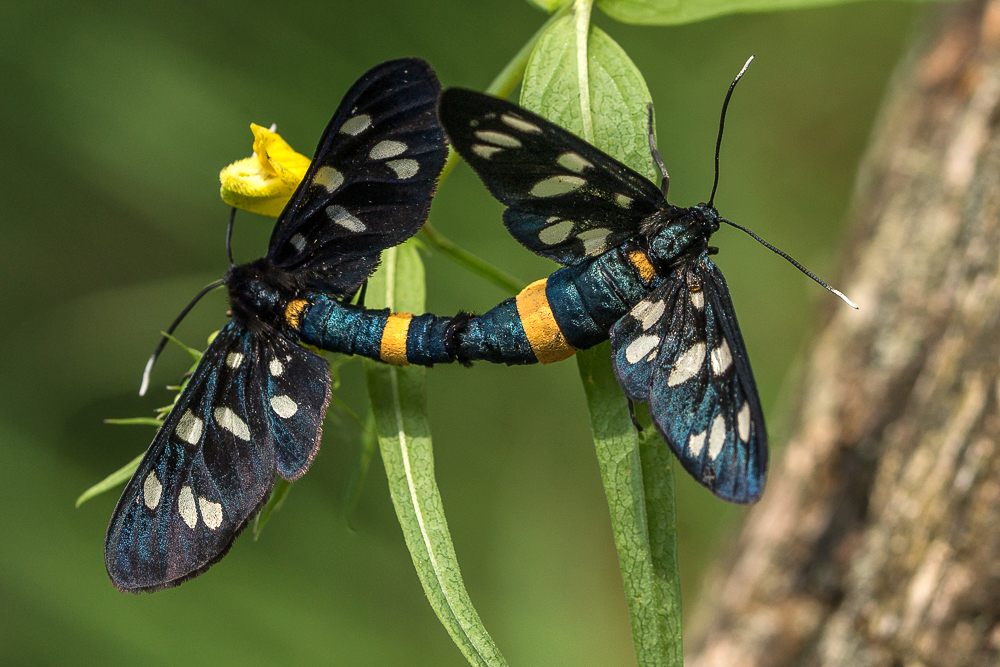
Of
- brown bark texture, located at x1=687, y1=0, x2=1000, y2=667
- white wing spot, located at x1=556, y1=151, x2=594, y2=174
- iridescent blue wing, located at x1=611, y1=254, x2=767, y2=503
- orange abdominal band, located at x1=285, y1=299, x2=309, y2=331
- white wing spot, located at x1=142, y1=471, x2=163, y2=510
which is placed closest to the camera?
iridescent blue wing, located at x1=611, y1=254, x2=767, y2=503

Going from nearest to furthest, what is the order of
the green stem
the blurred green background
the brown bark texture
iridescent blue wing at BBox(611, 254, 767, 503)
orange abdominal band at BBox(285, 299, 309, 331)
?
iridescent blue wing at BBox(611, 254, 767, 503)
orange abdominal band at BBox(285, 299, 309, 331)
the green stem
the brown bark texture
the blurred green background

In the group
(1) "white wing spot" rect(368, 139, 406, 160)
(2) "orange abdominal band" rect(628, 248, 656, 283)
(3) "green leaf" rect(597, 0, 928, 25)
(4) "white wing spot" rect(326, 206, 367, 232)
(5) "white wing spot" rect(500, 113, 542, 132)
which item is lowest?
(2) "orange abdominal band" rect(628, 248, 656, 283)

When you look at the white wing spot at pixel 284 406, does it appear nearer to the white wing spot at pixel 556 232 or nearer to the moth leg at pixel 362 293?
the moth leg at pixel 362 293

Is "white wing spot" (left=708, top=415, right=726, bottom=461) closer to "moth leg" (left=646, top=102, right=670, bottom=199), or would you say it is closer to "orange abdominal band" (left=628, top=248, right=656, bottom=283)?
"orange abdominal band" (left=628, top=248, right=656, bottom=283)

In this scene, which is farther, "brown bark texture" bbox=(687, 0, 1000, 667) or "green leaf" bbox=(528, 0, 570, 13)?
"brown bark texture" bbox=(687, 0, 1000, 667)

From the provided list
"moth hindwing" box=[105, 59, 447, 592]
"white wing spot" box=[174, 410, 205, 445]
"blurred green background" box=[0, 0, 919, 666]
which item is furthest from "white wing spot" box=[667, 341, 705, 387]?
"blurred green background" box=[0, 0, 919, 666]

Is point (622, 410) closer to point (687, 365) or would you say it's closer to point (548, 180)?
point (687, 365)

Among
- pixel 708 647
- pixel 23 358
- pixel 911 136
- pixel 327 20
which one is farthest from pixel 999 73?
pixel 23 358

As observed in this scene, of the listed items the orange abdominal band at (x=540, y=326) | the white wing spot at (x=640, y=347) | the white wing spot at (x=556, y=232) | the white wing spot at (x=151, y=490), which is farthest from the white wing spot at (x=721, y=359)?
the white wing spot at (x=151, y=490)
